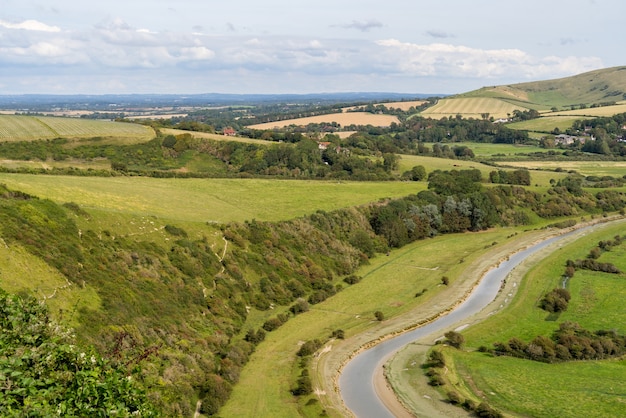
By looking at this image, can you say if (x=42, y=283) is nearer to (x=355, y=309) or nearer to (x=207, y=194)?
(x=355, y=309)

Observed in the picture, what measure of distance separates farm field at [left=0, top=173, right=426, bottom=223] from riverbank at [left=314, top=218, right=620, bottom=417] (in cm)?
2616

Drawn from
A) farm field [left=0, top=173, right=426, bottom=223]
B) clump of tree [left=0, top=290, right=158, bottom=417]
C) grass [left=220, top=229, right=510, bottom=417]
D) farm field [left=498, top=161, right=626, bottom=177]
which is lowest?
grass [left=220, top=229, right=510, bottom=417]

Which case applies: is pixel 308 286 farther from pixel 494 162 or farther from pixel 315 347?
pixel 494 162

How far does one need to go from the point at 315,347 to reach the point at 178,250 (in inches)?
740

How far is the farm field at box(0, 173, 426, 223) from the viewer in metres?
67.8

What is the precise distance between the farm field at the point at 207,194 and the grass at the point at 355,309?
15.4m

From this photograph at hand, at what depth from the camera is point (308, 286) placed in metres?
71.1

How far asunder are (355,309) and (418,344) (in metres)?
10.8

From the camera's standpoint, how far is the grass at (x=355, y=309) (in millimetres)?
44125

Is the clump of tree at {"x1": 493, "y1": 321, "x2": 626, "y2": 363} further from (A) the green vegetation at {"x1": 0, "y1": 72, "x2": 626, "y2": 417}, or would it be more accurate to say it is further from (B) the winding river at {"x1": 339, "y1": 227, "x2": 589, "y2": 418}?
(B) the winding river at {"x1": 339, "y1": 227, "x2": 589, "y2": 418}

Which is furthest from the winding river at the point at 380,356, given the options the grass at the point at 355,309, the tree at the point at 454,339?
the grass at the point at 355,309

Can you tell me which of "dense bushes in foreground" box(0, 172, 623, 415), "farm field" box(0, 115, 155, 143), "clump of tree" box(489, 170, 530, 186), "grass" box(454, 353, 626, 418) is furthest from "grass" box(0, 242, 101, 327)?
"clump of tree" box(489, 170, 530, 186)

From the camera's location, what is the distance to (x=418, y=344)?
5575cm

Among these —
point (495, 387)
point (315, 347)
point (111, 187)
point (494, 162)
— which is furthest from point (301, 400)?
point (494, 162)
